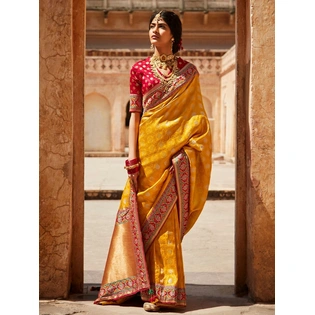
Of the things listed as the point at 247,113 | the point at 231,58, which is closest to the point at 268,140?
the point at 247,113

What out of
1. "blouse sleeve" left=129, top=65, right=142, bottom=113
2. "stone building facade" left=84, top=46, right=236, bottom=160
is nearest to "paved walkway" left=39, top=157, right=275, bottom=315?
"blouse sleeve" left=129, top=65, right=142, bottom=113

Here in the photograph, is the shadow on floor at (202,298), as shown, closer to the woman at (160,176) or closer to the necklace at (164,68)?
the woman at (160,176)

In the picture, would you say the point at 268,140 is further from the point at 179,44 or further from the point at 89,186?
the point at 89,186

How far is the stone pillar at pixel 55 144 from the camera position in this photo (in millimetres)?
3484

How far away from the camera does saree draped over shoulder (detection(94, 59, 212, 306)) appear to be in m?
3.35

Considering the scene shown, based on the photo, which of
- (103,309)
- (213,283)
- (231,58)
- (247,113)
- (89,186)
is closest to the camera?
(103,309)

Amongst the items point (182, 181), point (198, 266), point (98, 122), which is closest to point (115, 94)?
point (98, 122)

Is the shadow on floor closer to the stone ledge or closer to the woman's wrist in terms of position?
the woman's wrist

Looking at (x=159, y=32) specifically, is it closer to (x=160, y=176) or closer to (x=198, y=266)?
(x=160, y=176)

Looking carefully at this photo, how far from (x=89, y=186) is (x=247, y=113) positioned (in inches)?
253

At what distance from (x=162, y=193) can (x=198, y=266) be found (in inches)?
62.3

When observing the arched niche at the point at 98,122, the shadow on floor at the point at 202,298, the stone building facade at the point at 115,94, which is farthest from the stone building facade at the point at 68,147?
the arched niche at the point at 98,122

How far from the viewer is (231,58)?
16.0 m

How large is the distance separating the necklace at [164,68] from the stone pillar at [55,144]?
1.68 feet
